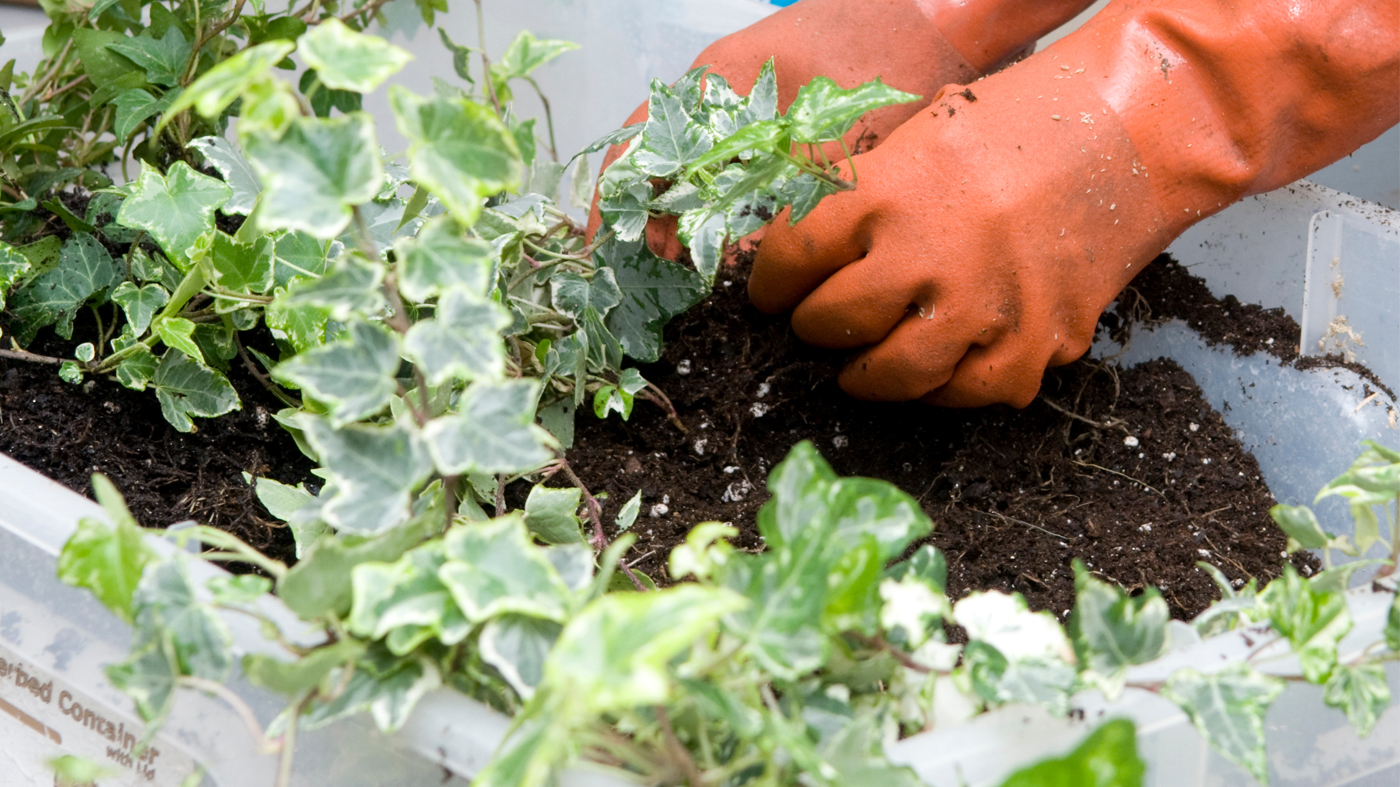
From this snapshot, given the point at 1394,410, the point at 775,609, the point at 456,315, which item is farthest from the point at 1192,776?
the point at 1394,410

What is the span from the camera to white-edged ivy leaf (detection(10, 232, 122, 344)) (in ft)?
2.49

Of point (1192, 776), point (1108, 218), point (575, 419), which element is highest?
point (1108, 218)

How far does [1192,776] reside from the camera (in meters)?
0.42

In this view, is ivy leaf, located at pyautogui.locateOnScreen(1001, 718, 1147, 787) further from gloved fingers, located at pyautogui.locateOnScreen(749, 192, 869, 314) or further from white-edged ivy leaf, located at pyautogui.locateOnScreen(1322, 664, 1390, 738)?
gloved fingers, located at pyautogui.locateOnScreen(749, 192, 869, 314)

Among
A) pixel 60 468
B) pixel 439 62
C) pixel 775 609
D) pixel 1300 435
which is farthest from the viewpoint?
pixel 439 62

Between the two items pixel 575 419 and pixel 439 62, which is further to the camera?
pixel 439 62

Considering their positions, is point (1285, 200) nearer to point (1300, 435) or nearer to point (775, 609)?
point (1300, 435)

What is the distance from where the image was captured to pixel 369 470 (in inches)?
14.9

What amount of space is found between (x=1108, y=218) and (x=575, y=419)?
49 centimetres

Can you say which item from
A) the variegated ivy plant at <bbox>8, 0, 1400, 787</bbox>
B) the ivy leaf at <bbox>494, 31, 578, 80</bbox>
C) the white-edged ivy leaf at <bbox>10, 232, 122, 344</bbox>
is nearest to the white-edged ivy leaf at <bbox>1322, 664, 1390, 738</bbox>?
the variegated ivy plant at <bbox>8, 0, 1400, 787</bbox>

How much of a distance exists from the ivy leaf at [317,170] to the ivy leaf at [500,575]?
0.12 metres

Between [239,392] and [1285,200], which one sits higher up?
[1285,200]

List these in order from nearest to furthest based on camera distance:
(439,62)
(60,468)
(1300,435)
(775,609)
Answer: (775,609) < (60,468) < (1300,435) < (439,62)

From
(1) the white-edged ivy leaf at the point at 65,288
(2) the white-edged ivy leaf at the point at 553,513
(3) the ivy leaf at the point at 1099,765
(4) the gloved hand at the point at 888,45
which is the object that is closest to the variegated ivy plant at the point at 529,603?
(3) the ivy leaf at the point at 1099,765
